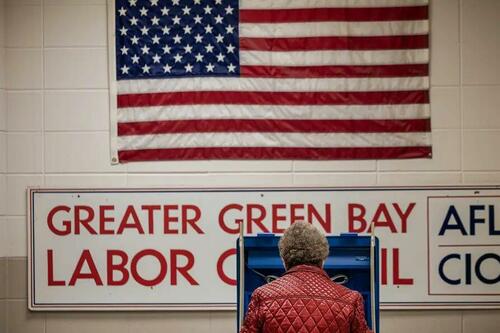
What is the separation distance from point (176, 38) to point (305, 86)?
2.90 feet

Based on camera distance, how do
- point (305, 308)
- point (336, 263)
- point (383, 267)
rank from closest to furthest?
1. point (305, 308)
2. point (336, 263)
3. point (383, 267)

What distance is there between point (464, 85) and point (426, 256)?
1.12m

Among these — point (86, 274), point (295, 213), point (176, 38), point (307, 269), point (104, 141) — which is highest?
point (176, 38)

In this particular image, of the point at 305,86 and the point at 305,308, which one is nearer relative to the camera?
the point at 305,308

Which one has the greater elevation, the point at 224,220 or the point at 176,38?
the point at 176,38

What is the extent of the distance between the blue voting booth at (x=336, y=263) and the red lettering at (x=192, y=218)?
1080 millimetres

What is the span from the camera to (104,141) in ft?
15.3

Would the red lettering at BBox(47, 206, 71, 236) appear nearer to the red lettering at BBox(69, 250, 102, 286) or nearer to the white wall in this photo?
the red lettering at BBox(69, 250, 102, 286)

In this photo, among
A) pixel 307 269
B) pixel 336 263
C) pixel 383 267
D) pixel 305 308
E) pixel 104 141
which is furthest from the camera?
pixel 104 141

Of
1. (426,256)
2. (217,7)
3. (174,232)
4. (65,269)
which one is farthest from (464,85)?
(65,269)

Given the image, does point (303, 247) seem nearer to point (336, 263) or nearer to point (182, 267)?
point (336, 263)

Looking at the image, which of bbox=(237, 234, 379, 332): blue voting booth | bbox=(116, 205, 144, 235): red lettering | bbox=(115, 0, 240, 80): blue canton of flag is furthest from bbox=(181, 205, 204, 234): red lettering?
bbox=(237, 234, 379, 332): blue voting booth

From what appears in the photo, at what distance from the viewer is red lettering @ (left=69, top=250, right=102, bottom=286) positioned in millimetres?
4574

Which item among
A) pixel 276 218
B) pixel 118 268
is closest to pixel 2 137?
pixel 118 268
